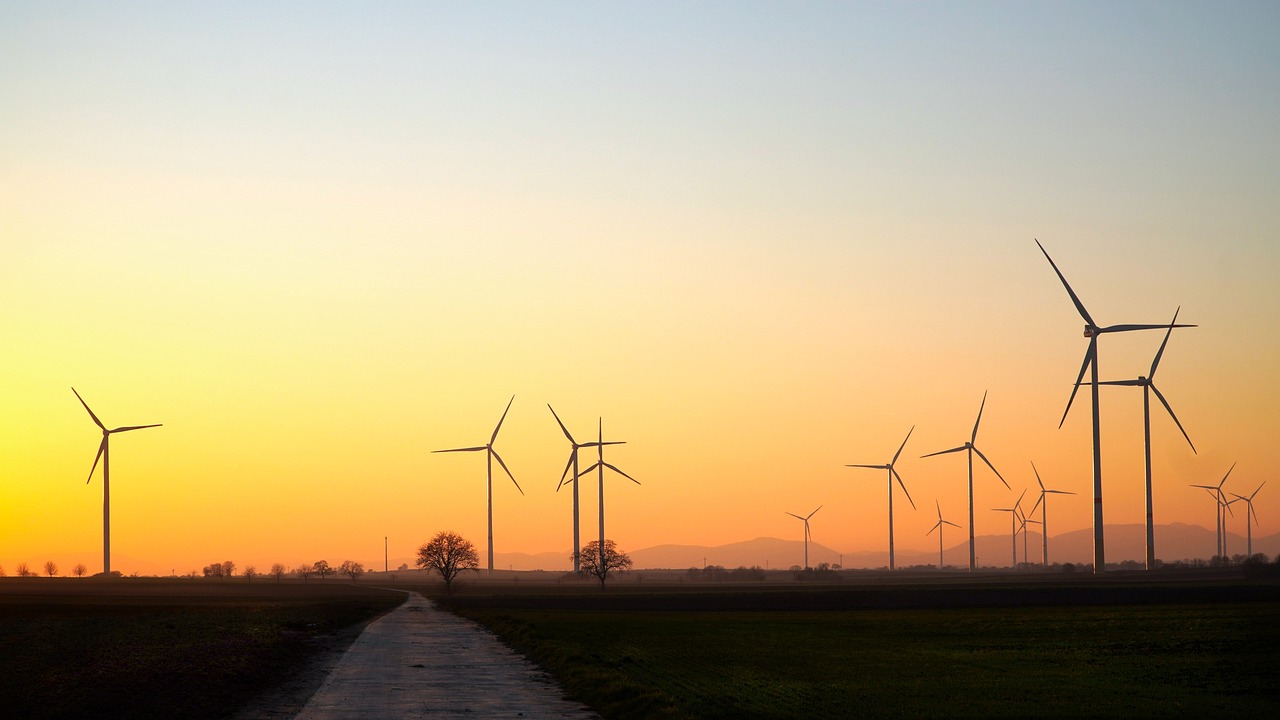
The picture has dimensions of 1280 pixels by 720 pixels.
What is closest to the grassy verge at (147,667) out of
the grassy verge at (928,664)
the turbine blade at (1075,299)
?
the grassy verge at (928,664)

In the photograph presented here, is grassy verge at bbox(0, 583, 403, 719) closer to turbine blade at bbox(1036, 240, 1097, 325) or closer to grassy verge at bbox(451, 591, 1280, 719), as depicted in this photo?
grassy verge at bbox(451, 591, 1280, 719)

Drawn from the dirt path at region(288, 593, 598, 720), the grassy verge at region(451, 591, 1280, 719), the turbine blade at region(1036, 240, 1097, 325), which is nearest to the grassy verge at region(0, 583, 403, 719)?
the dirt path at region(288, 593, 598, 720)

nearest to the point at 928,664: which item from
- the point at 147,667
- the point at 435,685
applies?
the point at 435,685

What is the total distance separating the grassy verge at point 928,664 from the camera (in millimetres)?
33125

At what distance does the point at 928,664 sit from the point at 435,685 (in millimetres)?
23189

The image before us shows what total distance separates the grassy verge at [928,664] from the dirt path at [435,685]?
1.39 m

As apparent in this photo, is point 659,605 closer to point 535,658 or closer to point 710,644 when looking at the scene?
point 710,644

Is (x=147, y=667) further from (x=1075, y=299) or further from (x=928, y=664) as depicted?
(x=1075, y=299)

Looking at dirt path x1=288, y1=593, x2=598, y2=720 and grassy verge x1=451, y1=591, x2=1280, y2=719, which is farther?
grassy verge x1=451, y1=591, x2=1280, y2=719

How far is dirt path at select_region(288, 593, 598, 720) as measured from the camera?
29.0 m

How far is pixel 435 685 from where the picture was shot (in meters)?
35.1

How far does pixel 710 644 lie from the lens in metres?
60.9

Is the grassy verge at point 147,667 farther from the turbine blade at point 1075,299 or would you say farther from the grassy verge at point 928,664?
the turbine blade at point 1075,299

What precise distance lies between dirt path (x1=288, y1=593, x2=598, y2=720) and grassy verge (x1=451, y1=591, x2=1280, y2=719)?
139 cm
